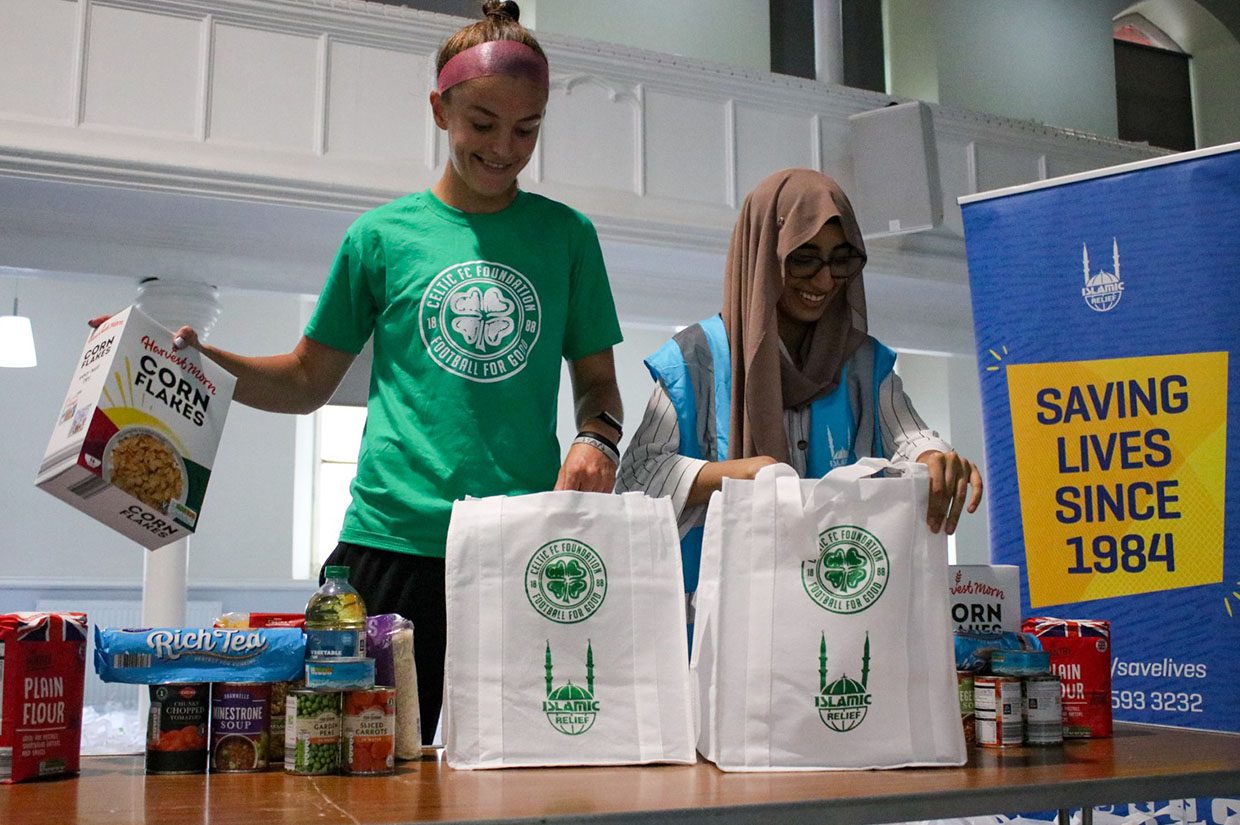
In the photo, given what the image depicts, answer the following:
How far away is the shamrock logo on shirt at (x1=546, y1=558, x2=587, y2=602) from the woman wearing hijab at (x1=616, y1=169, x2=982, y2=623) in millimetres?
415

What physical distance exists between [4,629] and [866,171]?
16.4ft

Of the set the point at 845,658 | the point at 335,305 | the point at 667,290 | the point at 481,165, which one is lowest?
the point at 845,658

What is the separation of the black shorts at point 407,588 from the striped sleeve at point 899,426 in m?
0.63

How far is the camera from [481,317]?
5.08 feet

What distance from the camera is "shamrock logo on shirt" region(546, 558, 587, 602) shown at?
1.25 meters

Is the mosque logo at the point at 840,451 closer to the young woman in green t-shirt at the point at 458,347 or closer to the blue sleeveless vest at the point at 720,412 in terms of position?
the blue sleeveless vest at the point at 720,412

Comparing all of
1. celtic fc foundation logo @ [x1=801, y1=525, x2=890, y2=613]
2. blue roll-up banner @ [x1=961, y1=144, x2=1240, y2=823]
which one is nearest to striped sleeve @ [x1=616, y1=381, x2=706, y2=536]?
celtic fc foundation logo @ [x1=801, y1=525, x2=890, y2=613]

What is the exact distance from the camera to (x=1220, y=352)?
7.17 ft

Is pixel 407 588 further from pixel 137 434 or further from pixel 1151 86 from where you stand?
pixel 1151 86

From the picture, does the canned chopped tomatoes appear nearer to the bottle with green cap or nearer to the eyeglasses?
the bottle with green cap

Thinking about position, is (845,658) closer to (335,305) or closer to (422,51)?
(335,305)

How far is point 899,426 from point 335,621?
860 mm

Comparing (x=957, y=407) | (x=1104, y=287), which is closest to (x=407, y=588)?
(x=1104, y=287)

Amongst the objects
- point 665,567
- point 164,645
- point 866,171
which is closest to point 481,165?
point 665,567
